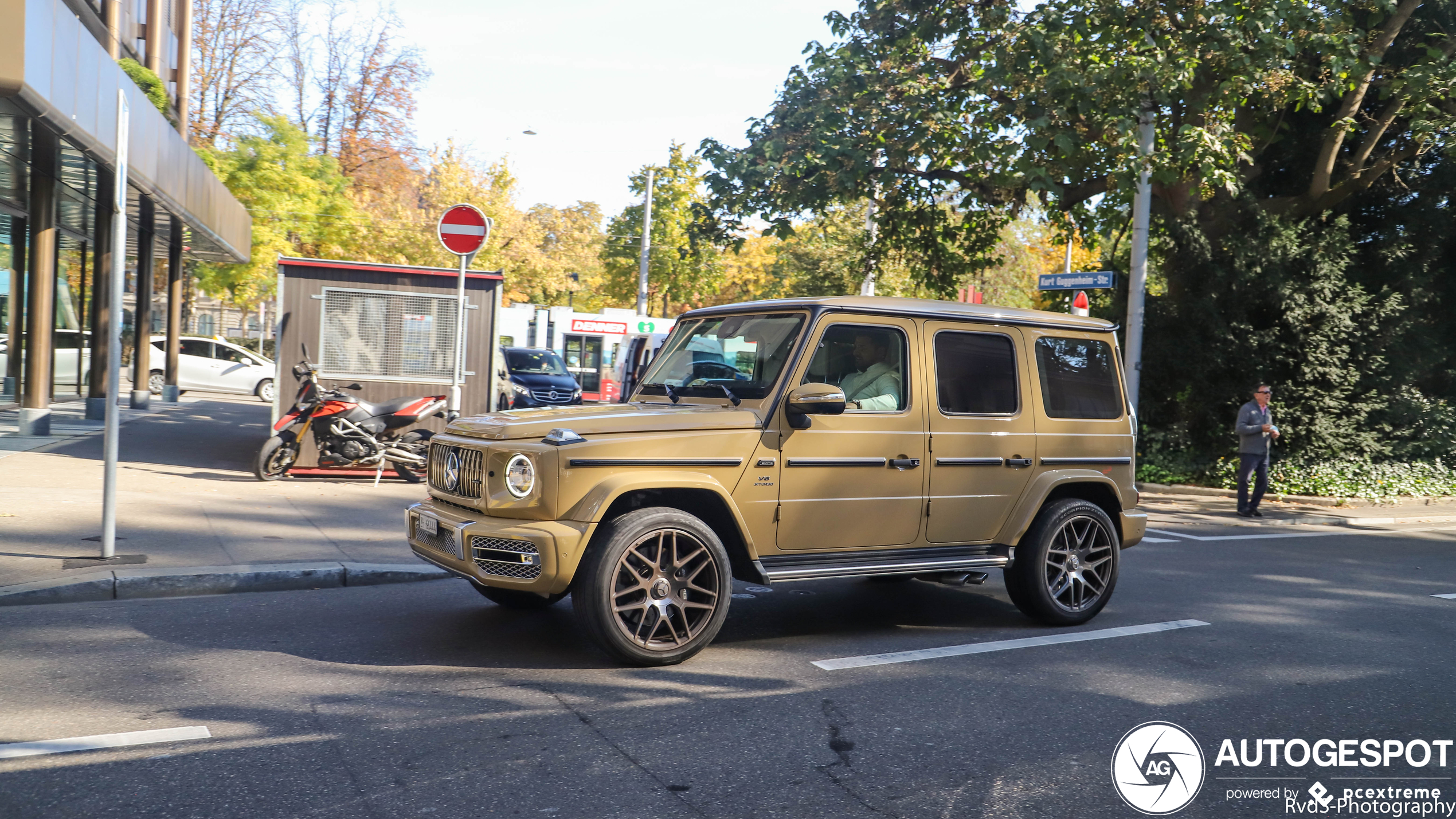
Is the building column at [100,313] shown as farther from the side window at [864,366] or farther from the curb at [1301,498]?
the curb at [1301,498]

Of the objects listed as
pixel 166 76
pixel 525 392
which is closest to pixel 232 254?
pixel 166 76

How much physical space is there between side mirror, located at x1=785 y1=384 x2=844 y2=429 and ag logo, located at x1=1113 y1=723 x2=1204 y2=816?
2122 millimetres

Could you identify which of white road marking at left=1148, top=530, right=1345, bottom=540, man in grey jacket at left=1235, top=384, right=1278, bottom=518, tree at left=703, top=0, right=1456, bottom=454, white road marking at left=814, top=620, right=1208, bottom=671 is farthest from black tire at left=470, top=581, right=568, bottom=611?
man in grey jacket at left=1235, top=384, right=1278, bottom=518

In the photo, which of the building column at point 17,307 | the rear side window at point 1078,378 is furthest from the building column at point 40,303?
the rear side window at point 1078,378

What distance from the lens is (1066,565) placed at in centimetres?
674

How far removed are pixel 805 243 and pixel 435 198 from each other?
15188 millimetres

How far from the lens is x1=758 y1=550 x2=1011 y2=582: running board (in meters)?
5.77

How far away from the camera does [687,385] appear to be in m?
6.30

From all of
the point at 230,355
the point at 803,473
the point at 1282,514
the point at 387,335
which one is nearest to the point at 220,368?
the point at 230,355

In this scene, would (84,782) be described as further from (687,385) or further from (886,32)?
(886,32)

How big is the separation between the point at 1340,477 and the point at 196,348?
87.6 ft

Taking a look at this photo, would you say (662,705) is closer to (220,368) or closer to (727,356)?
(727,356)

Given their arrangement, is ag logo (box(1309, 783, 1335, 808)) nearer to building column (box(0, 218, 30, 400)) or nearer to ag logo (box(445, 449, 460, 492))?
ag logo (box(445, 449, 460, 492))

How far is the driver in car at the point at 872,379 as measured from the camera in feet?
20.1
